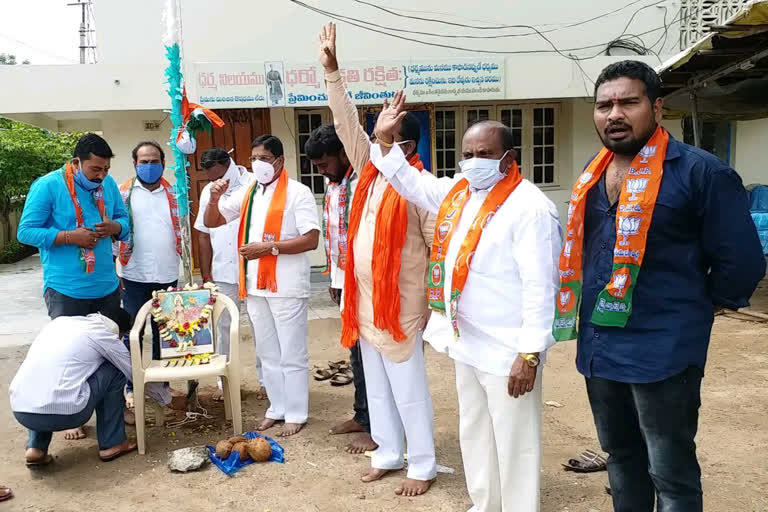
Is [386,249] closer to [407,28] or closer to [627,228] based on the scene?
[627,228]

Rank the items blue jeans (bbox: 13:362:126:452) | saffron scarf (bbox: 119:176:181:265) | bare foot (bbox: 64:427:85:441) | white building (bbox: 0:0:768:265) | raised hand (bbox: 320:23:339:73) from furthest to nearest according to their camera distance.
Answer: white building (bbox: 0:0:768:265), saffron scarf (bbox: 119:176:181:265), bare foot (bbox: 64:427:85:441), blue jeans (bbox: 13:362:126:452), raised hand (bbox: 320:23:339:73)

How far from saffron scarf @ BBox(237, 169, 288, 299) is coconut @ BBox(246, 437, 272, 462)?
0.93m

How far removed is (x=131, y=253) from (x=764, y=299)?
268 inches

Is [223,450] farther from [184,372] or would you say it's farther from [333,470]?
[333,470]

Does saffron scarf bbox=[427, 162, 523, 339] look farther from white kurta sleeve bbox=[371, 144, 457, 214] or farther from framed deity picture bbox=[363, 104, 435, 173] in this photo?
framed deity picture bbox=[363, 104, 435, 173]

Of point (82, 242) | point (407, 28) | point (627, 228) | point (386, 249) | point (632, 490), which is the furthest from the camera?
point (407, 28)

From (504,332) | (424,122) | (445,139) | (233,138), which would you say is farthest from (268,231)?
(445,139)

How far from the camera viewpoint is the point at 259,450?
374 centimetres

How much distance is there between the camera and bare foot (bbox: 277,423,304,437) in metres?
4.17

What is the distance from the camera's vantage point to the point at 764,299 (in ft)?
24.6

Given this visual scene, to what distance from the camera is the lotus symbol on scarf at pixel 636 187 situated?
2.09 meters

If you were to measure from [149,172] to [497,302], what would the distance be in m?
3.16

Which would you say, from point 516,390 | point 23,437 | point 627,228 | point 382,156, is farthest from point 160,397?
point 627,228

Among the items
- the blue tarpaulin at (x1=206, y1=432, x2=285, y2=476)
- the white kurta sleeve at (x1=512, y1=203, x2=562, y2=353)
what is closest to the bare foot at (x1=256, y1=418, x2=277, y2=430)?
the blue tarpaulin at (x1=206, y1=432, x2=285, y2=476)
